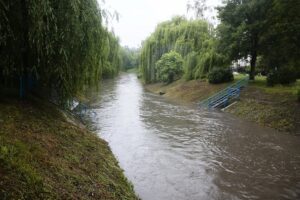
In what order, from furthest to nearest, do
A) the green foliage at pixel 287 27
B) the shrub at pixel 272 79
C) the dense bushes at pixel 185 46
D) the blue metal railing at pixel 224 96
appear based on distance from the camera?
the dense bushes at pixel 185 46 < the blue metal railing at pixel 224 96 < the shrub at pixel 272 79 < the green foliage at pixel 287 27

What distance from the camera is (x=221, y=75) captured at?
28.8 m

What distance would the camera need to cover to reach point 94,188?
600 cm

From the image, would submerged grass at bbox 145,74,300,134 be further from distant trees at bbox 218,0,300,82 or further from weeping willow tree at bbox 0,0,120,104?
weeping willow tree at bbox 0,0,120,104

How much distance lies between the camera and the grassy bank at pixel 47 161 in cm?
475

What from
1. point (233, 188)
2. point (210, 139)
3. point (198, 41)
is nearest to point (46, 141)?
point (233, 188)

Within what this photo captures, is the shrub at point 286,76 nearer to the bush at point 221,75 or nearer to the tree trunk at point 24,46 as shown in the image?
the bush at point 221,75

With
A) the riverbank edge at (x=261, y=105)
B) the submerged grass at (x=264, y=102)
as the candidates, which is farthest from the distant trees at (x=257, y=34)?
the riverbank edge at (x=261, y=105)

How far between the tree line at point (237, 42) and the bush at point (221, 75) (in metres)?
1.05

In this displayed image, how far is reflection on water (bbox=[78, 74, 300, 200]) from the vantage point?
28.0ft

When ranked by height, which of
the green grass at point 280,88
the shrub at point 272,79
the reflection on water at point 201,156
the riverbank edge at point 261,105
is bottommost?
the reflection on water at point 201,156

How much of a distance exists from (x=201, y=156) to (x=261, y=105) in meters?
10.8

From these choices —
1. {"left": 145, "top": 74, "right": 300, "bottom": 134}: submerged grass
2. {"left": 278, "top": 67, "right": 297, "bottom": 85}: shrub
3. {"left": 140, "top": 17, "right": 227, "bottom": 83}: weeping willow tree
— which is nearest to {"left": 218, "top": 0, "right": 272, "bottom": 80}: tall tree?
{"left": 278, "top": 67, "right": 297, "bottom": 85}: shrub

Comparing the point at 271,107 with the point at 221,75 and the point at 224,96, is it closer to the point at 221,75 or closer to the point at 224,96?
the point at 224,96

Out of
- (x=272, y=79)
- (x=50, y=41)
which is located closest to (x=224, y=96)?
(x=272, y=79)
